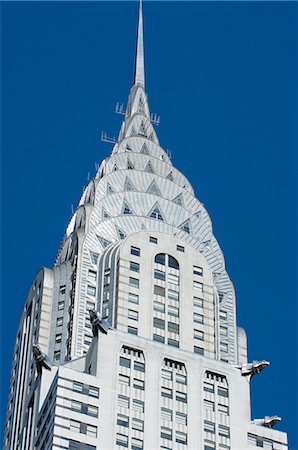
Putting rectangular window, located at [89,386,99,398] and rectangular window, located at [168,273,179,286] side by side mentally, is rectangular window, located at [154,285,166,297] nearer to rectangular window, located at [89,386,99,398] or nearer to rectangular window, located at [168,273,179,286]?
rectangular window, located at [168,273,179,286]

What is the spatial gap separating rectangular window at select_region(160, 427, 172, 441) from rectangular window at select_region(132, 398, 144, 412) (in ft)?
9.85

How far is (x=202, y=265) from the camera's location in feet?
606

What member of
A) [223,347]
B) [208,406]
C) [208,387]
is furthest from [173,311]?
[208,406]

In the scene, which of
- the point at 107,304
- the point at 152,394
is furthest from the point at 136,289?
the point at 152,394

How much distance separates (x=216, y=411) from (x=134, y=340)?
1155 centimetres

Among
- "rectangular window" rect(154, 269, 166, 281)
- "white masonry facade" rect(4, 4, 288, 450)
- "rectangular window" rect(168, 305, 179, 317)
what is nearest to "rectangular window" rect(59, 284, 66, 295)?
"white masonry facade" rect(4, 4, 288, 450)

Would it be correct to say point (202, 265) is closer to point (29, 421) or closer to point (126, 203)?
point (126, 203)

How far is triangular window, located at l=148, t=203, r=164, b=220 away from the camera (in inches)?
7594

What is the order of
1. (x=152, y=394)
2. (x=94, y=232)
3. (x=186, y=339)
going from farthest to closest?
(x=94, y=232) < (x=186, y=339) < (x=152, y=394)

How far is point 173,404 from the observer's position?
163875 mm

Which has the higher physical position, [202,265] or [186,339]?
[202,265]

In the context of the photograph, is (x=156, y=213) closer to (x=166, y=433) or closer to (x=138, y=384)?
(x=138, y=384)

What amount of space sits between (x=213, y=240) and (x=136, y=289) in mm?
20795

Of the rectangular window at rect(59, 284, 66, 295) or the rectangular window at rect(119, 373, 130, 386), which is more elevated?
the rectangular window at rect(59, 284, 66, 295)
